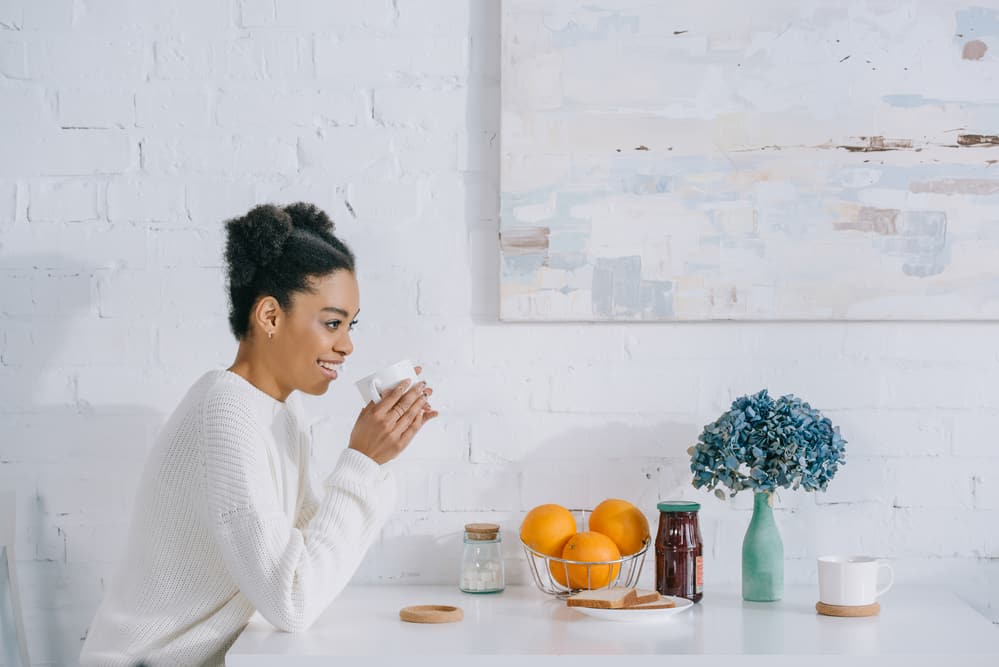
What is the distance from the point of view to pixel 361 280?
1726 millimetres

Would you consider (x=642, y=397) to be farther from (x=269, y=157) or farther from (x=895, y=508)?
(x=269, y=157)

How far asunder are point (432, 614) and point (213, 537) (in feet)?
0.99

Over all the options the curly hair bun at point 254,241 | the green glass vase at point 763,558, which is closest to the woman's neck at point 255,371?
the curly hair bun at point 254,241

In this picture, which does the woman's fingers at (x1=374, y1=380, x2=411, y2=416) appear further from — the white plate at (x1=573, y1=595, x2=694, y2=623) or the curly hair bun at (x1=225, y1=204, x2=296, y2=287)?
the white plate at (x1=573, y1=595, x2=694, y2=623)

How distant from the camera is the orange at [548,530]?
1.53 meters

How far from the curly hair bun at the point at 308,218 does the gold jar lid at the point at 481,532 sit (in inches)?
19.9

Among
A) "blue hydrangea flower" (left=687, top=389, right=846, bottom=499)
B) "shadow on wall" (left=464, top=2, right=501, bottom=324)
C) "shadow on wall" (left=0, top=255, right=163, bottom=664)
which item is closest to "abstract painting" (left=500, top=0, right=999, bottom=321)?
"shadow on wall" (left=464, top=2, right=501, bottom=324)

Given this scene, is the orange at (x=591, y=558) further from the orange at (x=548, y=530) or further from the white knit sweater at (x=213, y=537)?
the white knit sweater at (x=213, y=537)

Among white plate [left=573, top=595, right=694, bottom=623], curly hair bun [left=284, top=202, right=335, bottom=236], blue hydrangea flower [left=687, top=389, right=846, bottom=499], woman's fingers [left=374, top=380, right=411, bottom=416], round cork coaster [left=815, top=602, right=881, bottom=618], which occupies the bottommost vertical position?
round cork coaster [left=815, top=602, right=881, bottom=618]

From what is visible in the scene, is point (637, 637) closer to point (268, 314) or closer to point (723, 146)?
point (268, 314)

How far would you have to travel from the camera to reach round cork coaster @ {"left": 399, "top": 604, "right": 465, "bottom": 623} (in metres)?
1.37

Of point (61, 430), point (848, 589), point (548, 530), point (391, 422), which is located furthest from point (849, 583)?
point (61, 430)

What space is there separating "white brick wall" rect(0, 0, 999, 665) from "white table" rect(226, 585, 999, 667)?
0.24 metres

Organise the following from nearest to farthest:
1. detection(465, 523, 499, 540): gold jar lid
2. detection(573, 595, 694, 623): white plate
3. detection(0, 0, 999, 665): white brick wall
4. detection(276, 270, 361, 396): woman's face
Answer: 1. detection(573, 595, 694, 623): white plate
2. detection(276, 270, 361, 396): woman's face
3. detection(465, 523, 499, 540): gold jar lid
4. detection(0, 0, 999, 665): white brick wall
